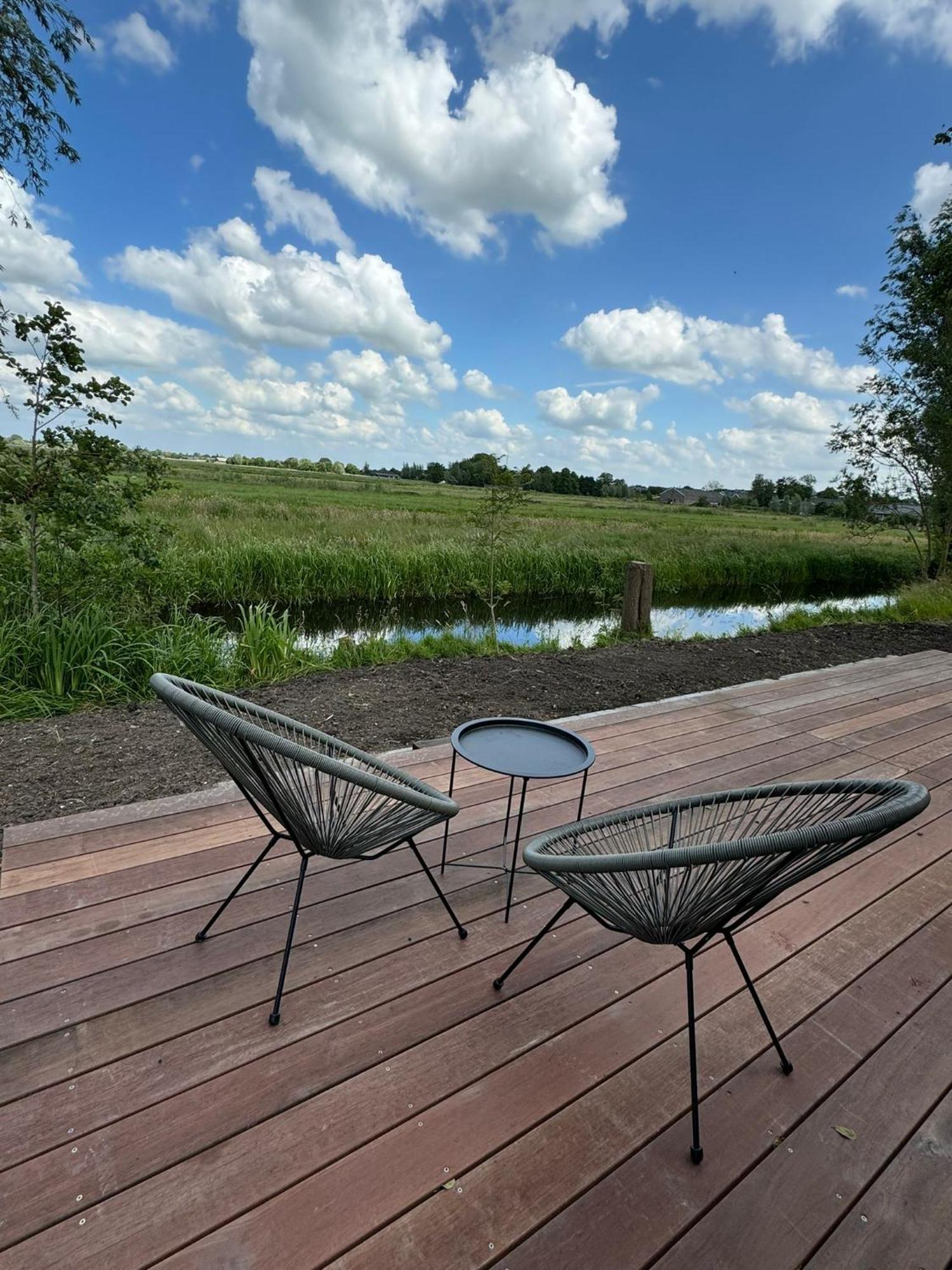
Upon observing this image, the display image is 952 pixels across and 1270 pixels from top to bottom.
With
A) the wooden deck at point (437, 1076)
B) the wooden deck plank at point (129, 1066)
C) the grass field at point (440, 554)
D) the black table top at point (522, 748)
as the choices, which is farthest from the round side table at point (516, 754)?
the grass field at point (440, 554)

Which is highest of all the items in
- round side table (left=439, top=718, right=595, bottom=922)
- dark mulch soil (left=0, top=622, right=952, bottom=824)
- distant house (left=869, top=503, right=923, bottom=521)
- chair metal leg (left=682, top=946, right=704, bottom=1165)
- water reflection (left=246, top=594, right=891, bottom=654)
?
distant house (left=869, top=503, right=923, bottom=521)

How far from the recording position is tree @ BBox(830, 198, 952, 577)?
27.5ft

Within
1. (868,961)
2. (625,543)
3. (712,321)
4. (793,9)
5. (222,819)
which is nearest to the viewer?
(868,961)

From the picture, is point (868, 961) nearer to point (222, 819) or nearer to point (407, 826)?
point (407, 826)

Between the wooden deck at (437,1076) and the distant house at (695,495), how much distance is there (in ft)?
174

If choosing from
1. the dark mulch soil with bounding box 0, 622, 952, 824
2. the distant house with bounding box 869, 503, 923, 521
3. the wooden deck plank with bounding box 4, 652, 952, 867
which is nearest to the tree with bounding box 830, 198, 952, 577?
the distant house with bounding box 869, 503, 923, 521

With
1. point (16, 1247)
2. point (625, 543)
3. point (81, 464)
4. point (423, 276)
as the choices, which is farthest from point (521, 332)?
point (16, 1247)

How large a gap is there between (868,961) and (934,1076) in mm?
322

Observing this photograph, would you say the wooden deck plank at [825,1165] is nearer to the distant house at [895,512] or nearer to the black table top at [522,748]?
the black table top at [522,748]

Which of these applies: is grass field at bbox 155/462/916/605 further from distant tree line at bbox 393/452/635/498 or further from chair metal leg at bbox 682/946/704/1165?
distant tree line at bbox 393/452/635/498

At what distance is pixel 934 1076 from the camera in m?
1.24

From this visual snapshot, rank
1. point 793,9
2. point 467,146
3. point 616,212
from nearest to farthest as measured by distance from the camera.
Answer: point 793,9, point 467,146, point 616,212

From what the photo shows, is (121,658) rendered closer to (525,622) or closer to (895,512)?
(525,622)

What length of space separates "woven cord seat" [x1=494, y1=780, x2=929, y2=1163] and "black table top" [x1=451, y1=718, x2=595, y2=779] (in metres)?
0.27
